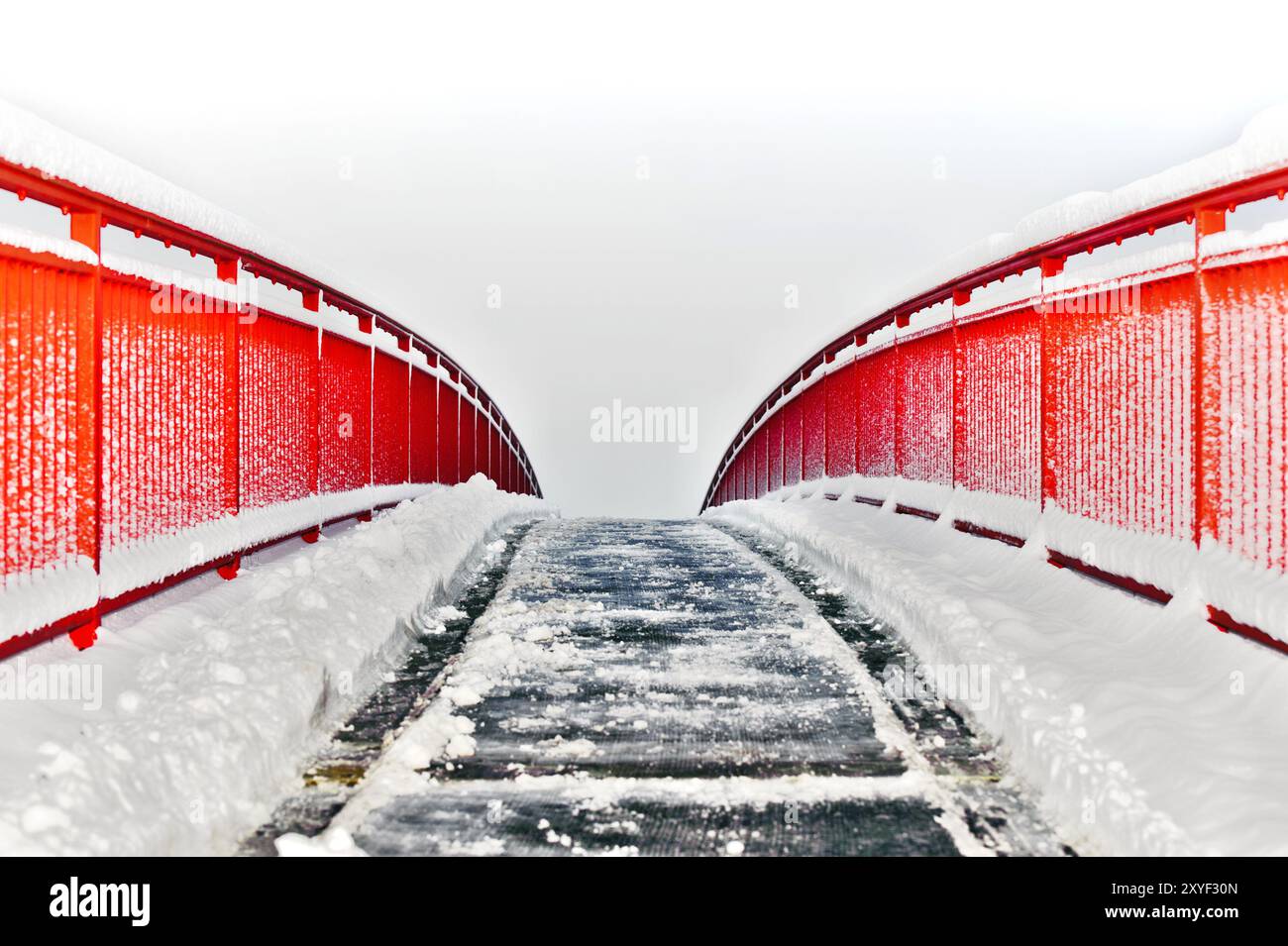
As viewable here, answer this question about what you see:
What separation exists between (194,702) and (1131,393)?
441 cm

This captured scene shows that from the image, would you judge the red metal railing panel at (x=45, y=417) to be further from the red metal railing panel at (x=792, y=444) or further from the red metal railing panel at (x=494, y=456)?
the red metal railing panel at (x=494, y=456)

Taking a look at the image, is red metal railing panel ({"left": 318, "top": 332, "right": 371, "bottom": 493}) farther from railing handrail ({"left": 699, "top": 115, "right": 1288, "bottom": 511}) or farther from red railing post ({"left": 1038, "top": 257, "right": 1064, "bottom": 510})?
red railing post ({"left": 1038, "top": 257, "right": 1064, "bottom": 510})

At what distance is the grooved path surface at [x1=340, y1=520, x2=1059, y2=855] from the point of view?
2.62 metres

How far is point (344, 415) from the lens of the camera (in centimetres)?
786

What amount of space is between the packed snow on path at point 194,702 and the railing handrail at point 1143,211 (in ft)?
13.3

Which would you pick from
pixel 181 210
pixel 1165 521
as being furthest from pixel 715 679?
pixel 181 210

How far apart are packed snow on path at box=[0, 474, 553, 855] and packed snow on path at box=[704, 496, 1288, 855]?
249 centimetres

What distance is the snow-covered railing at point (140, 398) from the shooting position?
335 cm

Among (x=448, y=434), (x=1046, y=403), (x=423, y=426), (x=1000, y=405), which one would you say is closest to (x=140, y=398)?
(x=1046, y=403)

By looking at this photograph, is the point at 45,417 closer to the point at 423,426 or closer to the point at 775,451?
the point at 423,426

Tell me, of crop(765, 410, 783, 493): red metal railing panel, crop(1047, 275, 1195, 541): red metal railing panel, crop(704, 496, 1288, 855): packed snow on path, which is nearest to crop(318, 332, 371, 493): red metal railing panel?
crop(704, 496, 1288, 855): packed snow on path

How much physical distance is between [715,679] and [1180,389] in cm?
248

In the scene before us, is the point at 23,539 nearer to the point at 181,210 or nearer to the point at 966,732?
the point at 181,210

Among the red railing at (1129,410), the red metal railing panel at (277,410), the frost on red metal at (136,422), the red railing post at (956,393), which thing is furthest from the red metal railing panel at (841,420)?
the red metal railing panel at (277,410)
